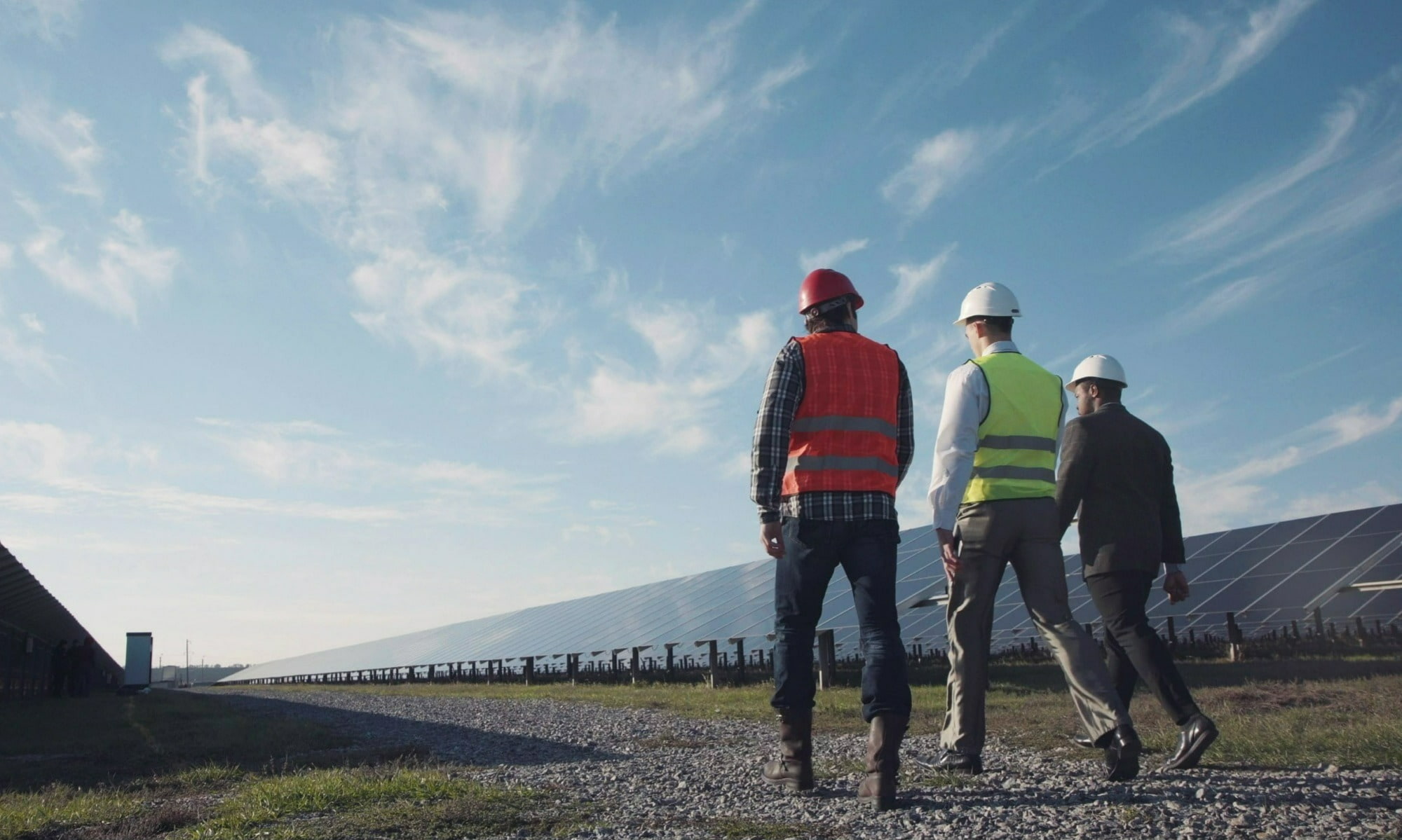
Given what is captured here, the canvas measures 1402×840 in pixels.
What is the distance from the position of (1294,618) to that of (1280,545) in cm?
484

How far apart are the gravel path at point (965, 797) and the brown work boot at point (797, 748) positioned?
0.20 ft

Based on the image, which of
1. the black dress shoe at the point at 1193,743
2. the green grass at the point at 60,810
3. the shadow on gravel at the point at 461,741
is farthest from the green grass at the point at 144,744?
the black dress shoe at the point at 1193,743

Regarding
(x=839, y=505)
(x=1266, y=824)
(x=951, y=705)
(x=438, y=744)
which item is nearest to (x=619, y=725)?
(x=438, y=744)

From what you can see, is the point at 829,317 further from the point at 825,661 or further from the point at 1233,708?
the point at 825,661

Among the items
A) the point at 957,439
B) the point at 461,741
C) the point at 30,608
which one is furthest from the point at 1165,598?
the point at 30,608

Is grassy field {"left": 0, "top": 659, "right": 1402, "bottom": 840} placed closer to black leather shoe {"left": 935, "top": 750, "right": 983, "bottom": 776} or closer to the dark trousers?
black leather shoe {"left": 935, "top": 750, "right": 983, "bottom": 776}

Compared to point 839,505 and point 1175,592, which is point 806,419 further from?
point 1175,592

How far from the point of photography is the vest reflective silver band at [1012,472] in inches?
181

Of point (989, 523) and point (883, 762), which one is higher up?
point (989, 523)

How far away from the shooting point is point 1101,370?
5.37 metres

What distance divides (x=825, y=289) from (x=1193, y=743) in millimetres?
2528

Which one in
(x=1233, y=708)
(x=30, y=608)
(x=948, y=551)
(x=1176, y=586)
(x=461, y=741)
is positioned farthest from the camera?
(x=30, y=608)

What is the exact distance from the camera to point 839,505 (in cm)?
420

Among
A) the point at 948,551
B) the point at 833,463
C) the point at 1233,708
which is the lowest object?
the point at 1233,708
